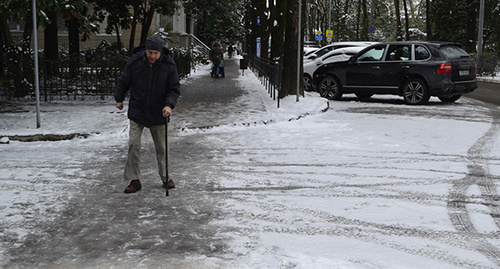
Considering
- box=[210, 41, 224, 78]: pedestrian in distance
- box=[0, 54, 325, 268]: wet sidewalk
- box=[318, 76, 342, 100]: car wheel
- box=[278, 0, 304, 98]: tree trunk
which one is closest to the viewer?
box=[0, 54, 325, 268]: wet sidewalk

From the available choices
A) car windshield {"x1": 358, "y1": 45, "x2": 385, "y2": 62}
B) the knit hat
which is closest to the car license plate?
car windshield {"x1": 358, "y1": 45, "x2": 385, "y2": 62}

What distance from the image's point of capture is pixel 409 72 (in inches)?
633

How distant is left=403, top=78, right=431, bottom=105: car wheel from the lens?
16.0 m

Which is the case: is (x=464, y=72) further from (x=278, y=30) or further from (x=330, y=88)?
(x=278, y=30)

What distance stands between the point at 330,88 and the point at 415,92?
273 centimetres

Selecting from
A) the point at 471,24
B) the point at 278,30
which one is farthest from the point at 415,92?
the point at 471,24

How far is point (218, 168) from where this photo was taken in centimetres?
830

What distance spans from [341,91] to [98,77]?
6.82m

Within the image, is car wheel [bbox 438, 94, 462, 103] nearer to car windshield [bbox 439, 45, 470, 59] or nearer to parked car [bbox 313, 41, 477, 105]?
parked car [bbox 313, 41, 477, 105]

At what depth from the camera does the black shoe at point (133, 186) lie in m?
6.91

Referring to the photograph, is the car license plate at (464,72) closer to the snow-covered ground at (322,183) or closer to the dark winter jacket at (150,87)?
the snow-covered ground at (322,183)

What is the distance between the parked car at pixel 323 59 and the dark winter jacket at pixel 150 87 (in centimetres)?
1510

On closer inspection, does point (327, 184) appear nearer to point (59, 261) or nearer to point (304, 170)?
point (304, 170)

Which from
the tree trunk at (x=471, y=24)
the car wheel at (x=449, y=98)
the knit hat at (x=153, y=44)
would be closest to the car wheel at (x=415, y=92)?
the car wheel at (x=449, y=98)
